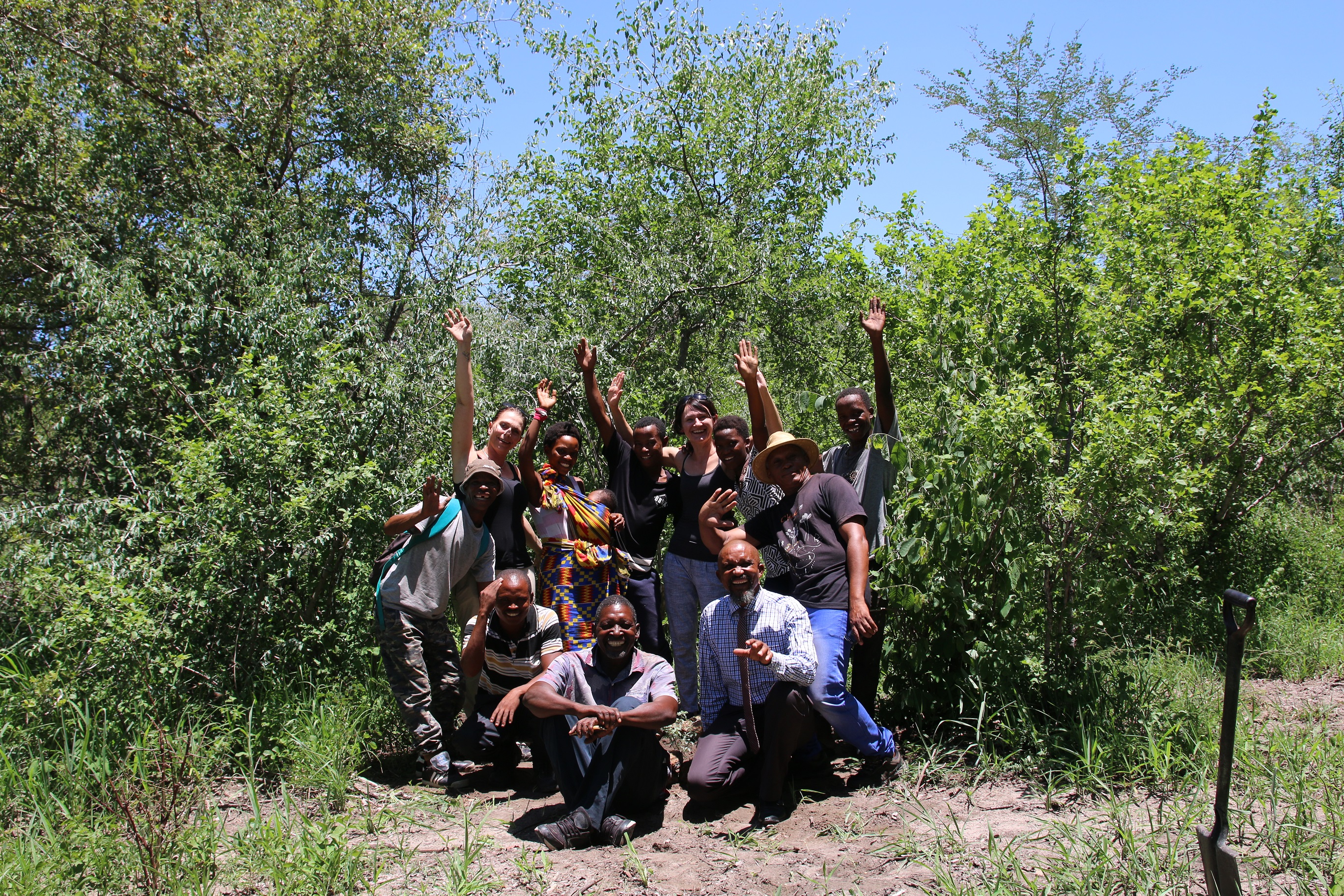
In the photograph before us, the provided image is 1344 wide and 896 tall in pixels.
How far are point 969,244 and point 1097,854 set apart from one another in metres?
3.58

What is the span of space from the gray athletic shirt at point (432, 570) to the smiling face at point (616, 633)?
36.5 inches

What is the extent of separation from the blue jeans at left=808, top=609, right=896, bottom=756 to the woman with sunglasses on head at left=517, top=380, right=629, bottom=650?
1.26 m

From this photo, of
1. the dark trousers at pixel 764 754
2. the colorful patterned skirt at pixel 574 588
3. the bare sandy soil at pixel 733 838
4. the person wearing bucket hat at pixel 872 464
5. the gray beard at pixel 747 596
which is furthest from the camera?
the colorful patterned skirt at pixel 574 588

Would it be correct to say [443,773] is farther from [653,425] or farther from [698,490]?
[653,425]

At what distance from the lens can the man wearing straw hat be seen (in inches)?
157

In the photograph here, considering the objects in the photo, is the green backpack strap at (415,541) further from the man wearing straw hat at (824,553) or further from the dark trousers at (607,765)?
the man wearing straw hat at (824,553)

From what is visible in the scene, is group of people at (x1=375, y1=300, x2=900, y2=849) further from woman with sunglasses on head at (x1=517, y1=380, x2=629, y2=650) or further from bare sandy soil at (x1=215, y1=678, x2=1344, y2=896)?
bare sandy soil at (x1=215, y1=678, x2=1344, y2=896)

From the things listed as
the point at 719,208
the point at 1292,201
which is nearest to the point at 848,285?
Result: the point at 719,208

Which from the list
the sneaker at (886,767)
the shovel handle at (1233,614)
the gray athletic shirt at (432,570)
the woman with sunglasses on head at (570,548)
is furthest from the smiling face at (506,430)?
the shovel handle at (1233,614)

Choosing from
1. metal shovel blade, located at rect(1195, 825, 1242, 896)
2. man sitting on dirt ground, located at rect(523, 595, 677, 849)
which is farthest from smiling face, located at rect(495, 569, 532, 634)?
metal shovel blade, located at rect(1195, 825, 1242, 896)

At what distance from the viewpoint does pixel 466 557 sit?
4660 mm

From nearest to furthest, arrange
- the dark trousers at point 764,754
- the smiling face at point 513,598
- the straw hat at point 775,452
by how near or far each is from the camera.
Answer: the dark trousers at point 764,754 → the smiling face at point 513,598 → the straw hat at point 775,452

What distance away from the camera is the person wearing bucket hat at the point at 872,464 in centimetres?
453

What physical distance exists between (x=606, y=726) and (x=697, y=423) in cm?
173
